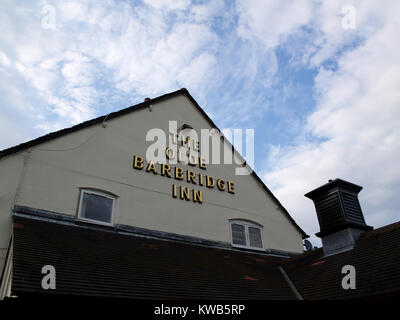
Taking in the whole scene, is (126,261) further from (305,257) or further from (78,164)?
(305,257)

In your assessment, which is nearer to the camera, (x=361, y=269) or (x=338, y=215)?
(x=361, y=269)

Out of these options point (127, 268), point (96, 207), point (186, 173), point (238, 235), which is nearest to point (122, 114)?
point (186, 173)

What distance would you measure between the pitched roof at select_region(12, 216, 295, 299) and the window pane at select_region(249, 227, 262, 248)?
265cm

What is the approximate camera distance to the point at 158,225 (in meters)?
12.1

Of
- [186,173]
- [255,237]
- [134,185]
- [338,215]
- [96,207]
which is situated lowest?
[338,215]

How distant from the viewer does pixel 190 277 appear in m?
8.71

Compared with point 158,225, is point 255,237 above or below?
above

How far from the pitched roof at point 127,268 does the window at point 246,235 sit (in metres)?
2.31

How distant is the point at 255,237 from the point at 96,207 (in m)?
7.53

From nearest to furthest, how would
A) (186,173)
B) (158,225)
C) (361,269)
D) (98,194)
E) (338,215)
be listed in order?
(361,269)
(98,194)
(338,215)
(158,225)
(186,173)

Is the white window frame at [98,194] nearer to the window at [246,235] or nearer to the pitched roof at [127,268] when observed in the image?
the pitched roof at [127,268]

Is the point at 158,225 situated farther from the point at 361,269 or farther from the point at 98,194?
the point at 361,269

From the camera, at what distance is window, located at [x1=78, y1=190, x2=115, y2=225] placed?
1073 cm
